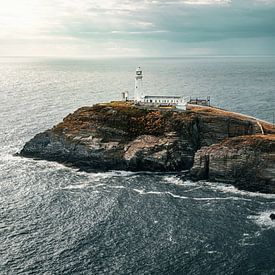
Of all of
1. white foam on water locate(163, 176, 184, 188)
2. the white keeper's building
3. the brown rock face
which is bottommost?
white foam on water locate(163, 176, 184, 188)

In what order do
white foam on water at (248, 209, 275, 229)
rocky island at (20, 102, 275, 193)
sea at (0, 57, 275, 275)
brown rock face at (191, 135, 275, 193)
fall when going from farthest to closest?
rocky island at (20, 102, 275, 193) < brown rock face at (191, 135, 275, 193) < white foam on water at (248, 209, 275, 229) < sea at (0, 57, 275, 275)

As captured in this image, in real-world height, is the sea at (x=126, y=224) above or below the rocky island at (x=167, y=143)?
below

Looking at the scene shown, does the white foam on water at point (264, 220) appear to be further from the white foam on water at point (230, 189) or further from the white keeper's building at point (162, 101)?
the white keeper's building at point (162, 101)

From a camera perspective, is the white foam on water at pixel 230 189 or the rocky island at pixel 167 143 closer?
the white foam on water at pixel 230 189

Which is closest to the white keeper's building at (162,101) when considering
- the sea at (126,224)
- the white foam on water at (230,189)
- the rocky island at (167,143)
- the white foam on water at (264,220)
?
the rocky island at (167,143)

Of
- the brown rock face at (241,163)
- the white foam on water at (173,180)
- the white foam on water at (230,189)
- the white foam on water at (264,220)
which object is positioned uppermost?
the brown rock face at (241,163)

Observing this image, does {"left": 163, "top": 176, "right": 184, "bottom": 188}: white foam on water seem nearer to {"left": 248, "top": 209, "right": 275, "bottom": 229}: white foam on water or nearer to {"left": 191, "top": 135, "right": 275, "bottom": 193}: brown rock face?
{"left": 191, "top": 135, "right": 275, "bottom": 193}: brown rock face

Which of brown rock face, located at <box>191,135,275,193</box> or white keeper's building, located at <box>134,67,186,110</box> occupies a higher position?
white keeper's building, located at <box>134,67,186,110</box>

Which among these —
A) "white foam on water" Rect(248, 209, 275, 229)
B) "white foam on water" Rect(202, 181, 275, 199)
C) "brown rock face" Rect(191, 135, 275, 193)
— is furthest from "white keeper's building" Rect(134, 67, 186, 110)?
"white foam on water" Rect(248, 209, 275, 229)
